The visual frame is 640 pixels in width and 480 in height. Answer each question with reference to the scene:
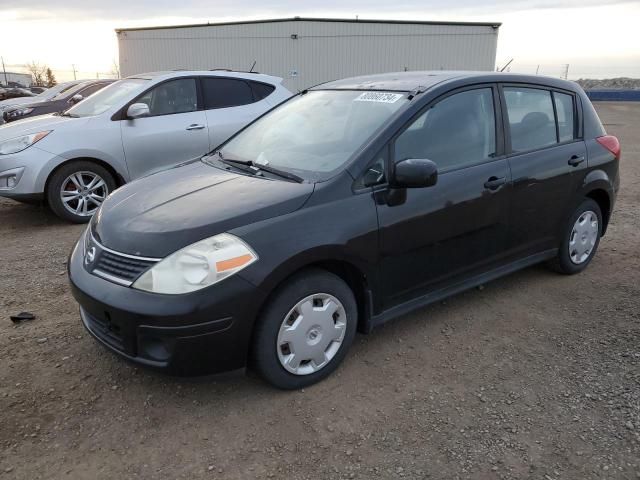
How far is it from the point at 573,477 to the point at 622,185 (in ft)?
22.6

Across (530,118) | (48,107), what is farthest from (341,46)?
(530,118)

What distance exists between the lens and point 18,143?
5.79 meters

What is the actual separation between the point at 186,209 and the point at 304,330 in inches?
35.4

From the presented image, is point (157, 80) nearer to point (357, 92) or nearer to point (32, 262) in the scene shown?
point (32, 262)

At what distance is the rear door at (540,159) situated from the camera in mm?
3705

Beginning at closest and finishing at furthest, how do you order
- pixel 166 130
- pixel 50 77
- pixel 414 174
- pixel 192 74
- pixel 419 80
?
pixel 414 174
pixel 419 80
pixel 166 130
pixel 192 74
pixel 50 77

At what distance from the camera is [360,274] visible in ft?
9.75

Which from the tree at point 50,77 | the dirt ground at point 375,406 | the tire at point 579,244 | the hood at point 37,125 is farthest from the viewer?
the tree at point 50,77

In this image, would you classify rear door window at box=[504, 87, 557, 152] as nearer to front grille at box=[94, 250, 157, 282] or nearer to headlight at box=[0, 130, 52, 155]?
front grille at box=[94, 250, 157, 282]

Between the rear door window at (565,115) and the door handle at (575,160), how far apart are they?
15 centimetres

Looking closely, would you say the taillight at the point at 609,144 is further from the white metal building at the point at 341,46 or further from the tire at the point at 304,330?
the white metal building at the point at 341,46

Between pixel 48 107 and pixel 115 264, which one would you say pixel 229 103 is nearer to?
pixel 115 264

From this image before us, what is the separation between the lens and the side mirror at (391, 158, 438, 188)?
2.90 m

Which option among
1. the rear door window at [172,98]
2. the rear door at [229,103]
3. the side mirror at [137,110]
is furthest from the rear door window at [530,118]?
the rear door window at [172,98]
